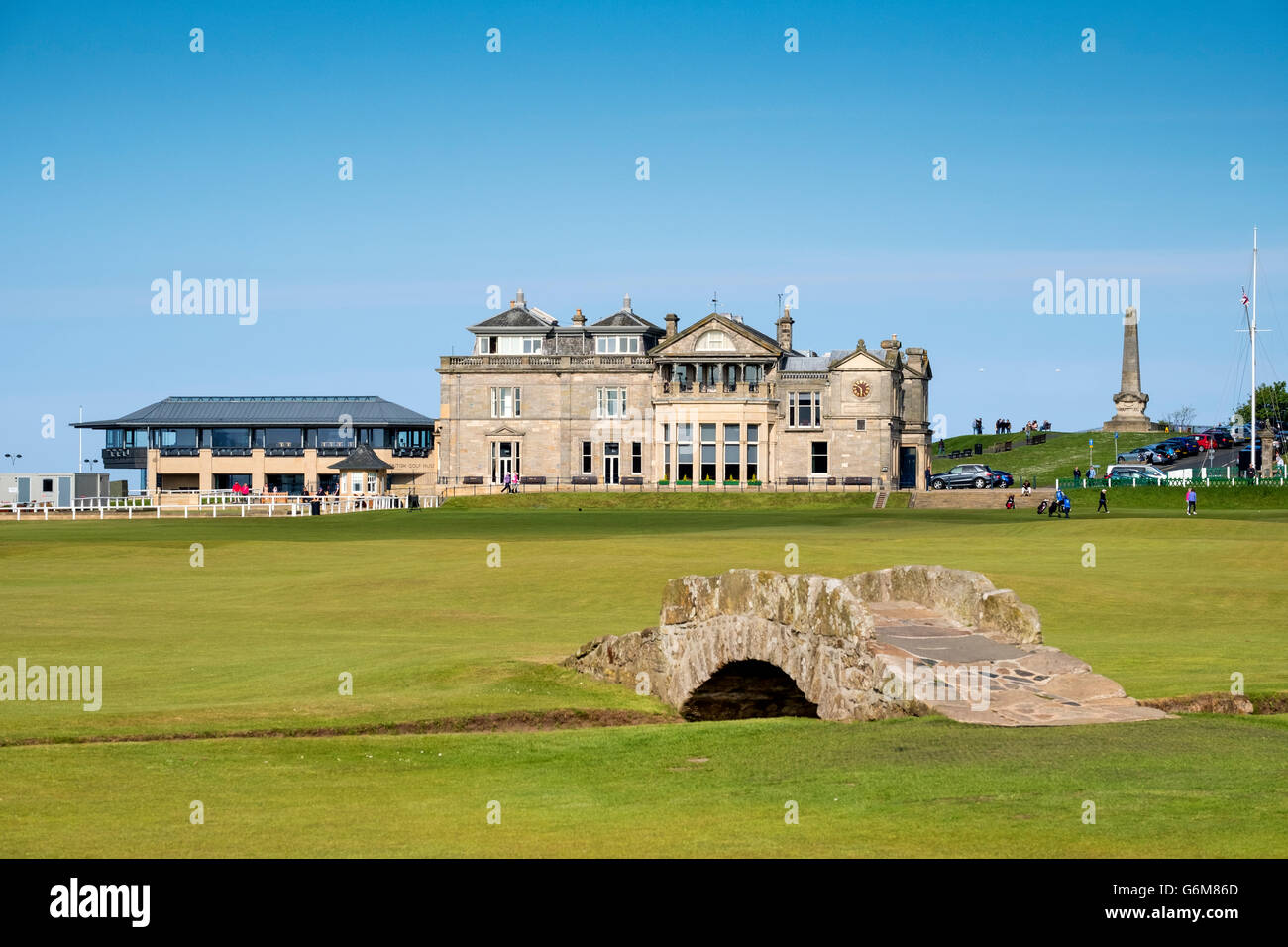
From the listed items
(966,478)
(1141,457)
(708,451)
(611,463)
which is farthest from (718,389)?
(1141,457)

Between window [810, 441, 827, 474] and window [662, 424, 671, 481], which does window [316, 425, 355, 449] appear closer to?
window [662, 424, 671, 481]

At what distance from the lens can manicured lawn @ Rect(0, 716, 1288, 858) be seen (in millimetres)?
Answer: 12969

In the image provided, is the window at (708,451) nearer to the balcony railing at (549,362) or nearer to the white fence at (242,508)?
the balcony railing at (549,362)

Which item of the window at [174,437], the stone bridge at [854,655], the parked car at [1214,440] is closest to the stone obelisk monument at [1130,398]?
A: the parked car at [1214,440]

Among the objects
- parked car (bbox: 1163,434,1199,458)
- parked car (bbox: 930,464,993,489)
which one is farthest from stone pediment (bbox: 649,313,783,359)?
parked car (bbox: 1163,434,1199,458)

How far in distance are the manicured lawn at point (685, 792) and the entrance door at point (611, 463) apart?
91.6m

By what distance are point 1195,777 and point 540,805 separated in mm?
6641

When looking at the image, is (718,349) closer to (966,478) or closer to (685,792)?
(966,478)

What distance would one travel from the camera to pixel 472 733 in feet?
68.0

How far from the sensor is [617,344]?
11331cm

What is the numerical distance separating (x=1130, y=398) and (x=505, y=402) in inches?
2056

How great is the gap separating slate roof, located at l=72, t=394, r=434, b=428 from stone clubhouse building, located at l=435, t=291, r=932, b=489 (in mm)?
21209

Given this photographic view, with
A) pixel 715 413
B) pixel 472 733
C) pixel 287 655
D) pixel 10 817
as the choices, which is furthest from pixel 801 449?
pixel 10 817
